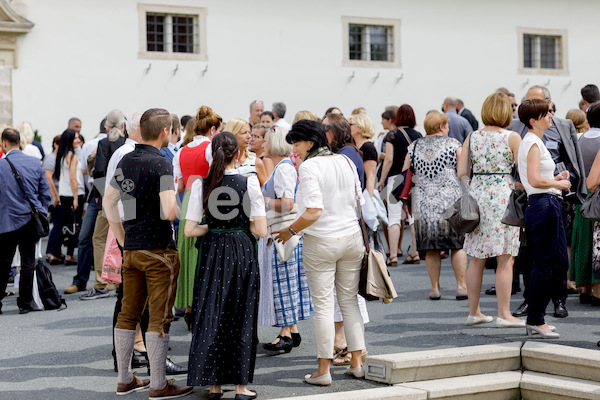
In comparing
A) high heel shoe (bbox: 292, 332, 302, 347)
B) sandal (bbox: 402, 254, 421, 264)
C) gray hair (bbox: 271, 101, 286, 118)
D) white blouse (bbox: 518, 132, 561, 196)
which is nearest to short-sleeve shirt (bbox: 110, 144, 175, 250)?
high heel shoe (bbox: 292, 332, 302, 347)

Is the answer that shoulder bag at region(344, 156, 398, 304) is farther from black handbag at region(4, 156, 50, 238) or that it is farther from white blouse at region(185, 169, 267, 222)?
black handbag at region(4, 156, 50, 238)

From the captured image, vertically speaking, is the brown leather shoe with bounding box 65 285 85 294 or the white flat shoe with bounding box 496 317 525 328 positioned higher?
the white flat shoe with bounding box 496 317 525 328

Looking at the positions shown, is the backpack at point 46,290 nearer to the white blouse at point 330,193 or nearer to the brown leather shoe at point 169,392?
the brown leather shoe at point 169,392

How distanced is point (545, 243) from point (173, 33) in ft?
52.9

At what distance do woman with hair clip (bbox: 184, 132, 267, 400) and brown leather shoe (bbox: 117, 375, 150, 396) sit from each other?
59 centimetres

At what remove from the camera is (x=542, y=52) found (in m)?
25.0

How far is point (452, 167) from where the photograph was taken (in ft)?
28.7

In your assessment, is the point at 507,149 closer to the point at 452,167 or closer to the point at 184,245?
the point at 452,167

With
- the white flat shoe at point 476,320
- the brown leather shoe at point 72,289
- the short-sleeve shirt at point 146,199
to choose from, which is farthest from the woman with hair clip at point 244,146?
the brown leather shoe at point 72,289

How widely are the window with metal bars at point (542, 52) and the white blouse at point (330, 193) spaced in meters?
20.3

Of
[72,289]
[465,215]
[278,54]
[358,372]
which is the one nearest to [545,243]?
[465,215]

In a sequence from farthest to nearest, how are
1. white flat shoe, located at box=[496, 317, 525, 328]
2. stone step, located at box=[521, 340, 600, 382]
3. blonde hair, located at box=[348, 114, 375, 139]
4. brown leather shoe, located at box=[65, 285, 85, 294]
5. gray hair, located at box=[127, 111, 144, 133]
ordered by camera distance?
brown leather shoe, located at box=[65, 285, 85, 294]
blonde hair, located at box=[348, 114, 375, 139]
white flat shoe, located at box=[496, 317, 525, 328]
gray hair, located at box=[127, 111, 144, 133]
stone step, located at box=[521, 340, 600, 382]

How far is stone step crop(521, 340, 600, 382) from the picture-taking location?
5648mm

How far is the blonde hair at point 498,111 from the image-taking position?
722cm
